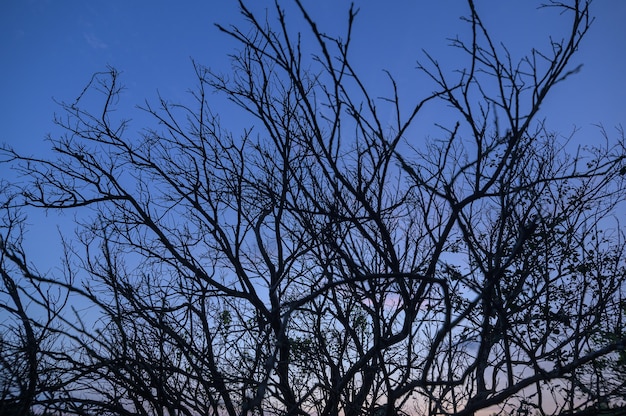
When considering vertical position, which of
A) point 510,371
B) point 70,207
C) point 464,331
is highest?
point 70,207

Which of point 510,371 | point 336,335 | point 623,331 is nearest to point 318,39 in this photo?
point 510,371

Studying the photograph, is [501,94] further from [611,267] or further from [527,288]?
[611,267]

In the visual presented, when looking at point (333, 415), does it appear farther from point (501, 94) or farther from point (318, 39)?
point (318, 39)

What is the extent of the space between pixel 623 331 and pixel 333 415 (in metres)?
4.46

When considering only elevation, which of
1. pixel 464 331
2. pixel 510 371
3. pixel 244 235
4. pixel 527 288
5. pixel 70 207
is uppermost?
pixel 70 207

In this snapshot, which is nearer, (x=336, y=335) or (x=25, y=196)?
(x=25, y=196)

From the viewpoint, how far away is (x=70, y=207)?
561cm

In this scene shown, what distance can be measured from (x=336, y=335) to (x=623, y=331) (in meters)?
4.09

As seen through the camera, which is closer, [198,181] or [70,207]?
[70,207]

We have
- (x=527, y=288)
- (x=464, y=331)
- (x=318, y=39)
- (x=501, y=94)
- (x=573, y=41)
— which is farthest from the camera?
(x=527, y=288)

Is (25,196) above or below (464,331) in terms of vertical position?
above

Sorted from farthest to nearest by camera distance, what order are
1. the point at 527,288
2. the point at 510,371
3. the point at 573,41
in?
the point at 527,288 → the point at 510,371 → the point at 573,41

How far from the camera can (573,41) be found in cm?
240

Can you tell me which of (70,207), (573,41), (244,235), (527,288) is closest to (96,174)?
(70,207)
